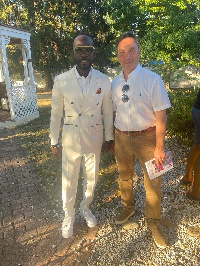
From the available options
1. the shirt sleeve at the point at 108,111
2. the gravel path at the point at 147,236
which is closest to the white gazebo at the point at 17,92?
the gravel path at the point at 147,236

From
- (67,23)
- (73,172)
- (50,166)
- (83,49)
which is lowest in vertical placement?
(50,166)

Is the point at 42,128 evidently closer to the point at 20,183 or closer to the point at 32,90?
the point at 32,90

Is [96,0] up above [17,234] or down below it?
above

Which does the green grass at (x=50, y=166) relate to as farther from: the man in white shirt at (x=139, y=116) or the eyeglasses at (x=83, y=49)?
the eyeglasses at (x=83, y=49)

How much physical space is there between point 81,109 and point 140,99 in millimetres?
698

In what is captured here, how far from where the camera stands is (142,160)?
2889 mm

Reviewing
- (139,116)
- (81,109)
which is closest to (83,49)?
(81,109)

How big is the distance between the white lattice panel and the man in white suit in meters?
7.68

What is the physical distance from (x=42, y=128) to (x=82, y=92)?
6745 mm

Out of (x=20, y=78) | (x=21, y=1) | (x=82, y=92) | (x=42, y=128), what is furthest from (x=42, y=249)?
(x=20, y=78)

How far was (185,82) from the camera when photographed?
21.0 metres

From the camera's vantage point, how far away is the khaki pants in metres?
2.79

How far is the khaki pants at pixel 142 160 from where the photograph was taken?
2793 mm

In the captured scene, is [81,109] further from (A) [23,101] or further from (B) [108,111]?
(A) [23,101]
